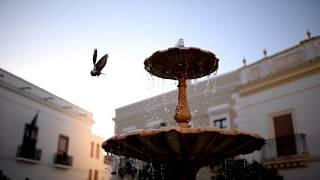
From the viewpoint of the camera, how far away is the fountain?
180 inches

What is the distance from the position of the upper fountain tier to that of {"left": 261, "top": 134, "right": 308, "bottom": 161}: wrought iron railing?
762 cm

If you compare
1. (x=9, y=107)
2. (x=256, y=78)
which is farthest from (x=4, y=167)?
(x=256, y=78)

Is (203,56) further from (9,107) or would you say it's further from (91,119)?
(91,119)

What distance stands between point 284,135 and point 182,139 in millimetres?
10132

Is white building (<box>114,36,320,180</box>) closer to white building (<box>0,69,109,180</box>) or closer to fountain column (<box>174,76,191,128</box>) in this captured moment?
fountain column (<box>174,76,191,128</box>)

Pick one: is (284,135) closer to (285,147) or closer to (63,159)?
(285,147)

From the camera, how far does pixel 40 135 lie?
2072 centimetres

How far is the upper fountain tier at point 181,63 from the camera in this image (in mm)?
5852

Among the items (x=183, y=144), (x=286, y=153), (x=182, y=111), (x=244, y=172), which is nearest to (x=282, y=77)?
(x=286, y=153)

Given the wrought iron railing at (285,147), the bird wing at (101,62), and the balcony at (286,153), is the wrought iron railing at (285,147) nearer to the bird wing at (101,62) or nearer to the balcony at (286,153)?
the balcony at (286,153)

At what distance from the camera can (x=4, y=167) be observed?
17953mm

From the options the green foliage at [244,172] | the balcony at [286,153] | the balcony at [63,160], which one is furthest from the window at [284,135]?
the balcony at [63,160]

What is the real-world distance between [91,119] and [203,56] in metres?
21.6

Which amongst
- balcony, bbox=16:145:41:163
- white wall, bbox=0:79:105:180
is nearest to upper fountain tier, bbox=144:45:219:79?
white wall, bbox=0:79:105:180
